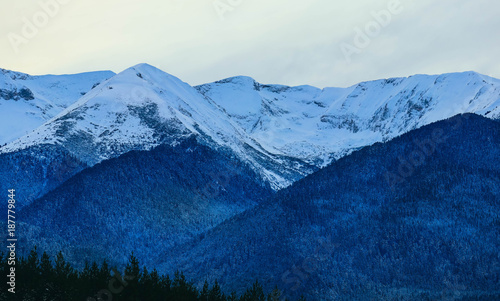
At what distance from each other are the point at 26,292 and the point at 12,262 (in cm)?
676

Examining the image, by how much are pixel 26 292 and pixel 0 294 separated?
7959 millimetres

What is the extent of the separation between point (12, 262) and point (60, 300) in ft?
42.1

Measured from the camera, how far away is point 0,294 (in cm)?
19275

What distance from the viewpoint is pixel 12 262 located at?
200m

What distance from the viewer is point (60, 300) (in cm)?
19725

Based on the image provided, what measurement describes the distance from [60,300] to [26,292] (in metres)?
7.99

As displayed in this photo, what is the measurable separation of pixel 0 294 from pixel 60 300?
11966 mm

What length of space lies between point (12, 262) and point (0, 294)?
348 inches
